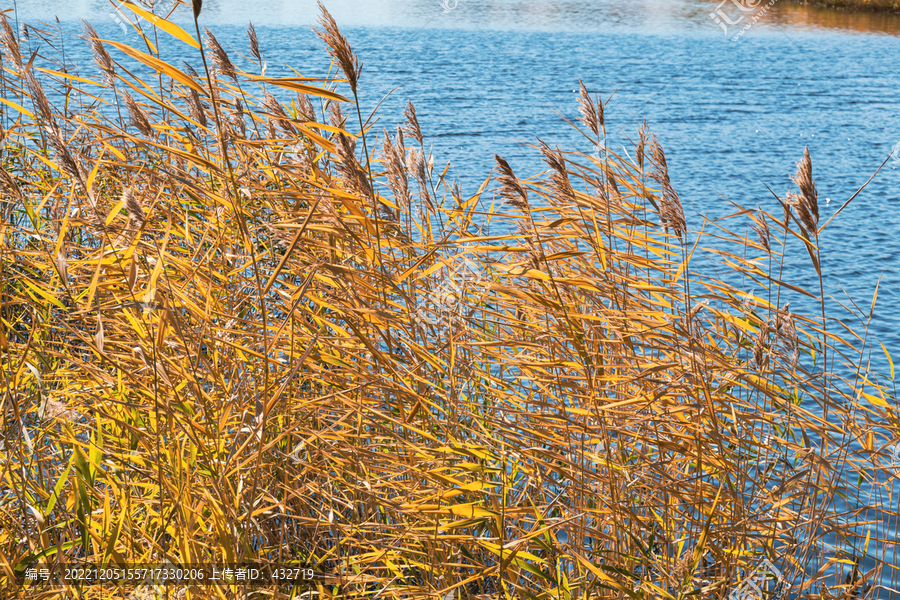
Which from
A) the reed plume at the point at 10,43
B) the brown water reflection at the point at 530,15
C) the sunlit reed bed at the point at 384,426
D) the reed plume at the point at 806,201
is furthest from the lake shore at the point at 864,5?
the reed plume at the point at 10,43

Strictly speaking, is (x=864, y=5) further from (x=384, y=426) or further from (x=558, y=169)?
(x=384, y=426)

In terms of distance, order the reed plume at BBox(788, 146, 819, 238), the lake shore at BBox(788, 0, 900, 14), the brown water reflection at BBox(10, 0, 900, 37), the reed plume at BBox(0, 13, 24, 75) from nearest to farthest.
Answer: the reed plume at BBox(788, 146, 819, 238)
the reed plume at BBox(0, 13, 24, 75)
the brown water reflection at BBox(10, 0, 900, 37)
the lake shore at BBox(788, 0, 900, 14)

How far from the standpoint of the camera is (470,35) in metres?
23.0

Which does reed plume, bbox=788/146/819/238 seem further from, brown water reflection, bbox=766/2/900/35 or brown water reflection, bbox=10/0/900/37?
brown water reflection, bbox=766/2/900/35

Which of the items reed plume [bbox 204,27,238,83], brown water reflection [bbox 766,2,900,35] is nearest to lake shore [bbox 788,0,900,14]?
brown water reflection [bbox 766,2,900,35]

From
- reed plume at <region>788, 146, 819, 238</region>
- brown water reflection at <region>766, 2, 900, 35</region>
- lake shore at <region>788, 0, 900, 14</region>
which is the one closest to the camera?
reed plume at <region>788, 146, 819, 238</region>

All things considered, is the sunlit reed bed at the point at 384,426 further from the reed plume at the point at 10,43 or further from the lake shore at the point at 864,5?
the lake shore at the point at 864,5

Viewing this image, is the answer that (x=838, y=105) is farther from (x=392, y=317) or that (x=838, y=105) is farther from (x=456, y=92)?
(x=392, y=317)

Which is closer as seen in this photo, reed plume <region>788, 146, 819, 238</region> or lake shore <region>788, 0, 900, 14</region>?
reed plume <region>788, 146, 819, 238</region>

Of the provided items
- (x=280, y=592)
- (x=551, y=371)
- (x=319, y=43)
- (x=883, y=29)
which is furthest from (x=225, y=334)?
(x=883, y=29)

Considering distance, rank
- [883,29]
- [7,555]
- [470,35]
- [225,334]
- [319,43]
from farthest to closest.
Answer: [883,29] → [470,35] → [319,43] → [225,334] → [7,555]

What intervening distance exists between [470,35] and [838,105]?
12557 millimetres

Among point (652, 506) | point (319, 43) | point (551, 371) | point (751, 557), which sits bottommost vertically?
point (751, 557)

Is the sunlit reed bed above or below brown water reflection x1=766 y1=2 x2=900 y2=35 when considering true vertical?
below
